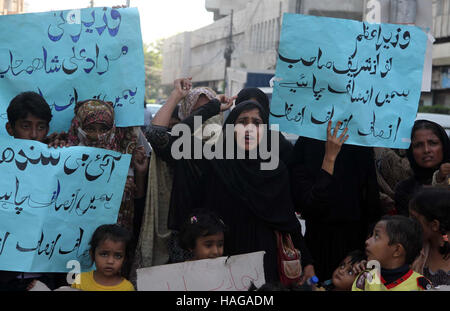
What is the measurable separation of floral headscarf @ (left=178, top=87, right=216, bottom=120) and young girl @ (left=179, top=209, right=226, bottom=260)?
2.59ft

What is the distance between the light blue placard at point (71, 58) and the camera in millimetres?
3594

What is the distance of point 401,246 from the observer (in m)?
2.73

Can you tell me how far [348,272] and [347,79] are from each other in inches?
46.4

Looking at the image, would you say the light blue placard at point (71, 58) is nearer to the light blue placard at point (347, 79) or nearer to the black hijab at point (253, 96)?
the black hijab at point (253, 96)

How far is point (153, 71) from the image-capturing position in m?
90.9

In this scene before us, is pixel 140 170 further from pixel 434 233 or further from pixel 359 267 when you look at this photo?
pixel 434 233

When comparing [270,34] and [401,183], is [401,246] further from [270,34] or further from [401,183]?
[270,34]

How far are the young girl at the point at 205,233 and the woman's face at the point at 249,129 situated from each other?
0.42m

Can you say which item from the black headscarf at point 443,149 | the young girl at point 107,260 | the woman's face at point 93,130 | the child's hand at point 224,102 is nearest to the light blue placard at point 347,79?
the black headscarf at point 443,149

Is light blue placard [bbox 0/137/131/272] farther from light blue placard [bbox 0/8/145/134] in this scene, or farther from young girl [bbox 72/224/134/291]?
light blue placard [bbox 0/8/145/134]

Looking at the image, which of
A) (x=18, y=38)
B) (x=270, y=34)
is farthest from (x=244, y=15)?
(x=18, y=38)

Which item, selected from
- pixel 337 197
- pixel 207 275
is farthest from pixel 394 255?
pixel 207 275
